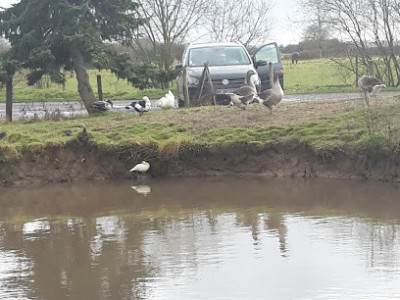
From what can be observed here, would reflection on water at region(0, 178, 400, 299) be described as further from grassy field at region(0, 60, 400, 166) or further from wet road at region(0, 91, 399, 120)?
wet road at region(0, 91, 399, 120)

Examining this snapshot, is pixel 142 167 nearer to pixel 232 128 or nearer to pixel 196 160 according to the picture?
pixel 196 160

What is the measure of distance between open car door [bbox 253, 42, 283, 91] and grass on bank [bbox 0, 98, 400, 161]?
3.60m

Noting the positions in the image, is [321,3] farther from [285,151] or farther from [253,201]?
[253,201]

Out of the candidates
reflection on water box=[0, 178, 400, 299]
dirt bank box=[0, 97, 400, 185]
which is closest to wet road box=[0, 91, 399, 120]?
dirt bank box=[0, 97, 400, 185]

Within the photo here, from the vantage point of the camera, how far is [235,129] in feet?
52.8

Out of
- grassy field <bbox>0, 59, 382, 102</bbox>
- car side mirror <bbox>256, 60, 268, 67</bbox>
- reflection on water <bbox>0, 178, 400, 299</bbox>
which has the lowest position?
reflection on water <bbox>0, 178, 400, 299</bbox>

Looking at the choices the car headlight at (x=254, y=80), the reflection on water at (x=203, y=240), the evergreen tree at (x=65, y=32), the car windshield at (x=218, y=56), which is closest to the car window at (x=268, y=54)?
the car windshield at (x=218, y=56)

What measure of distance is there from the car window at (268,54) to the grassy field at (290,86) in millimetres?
6410

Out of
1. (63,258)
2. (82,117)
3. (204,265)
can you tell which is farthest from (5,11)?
(204,265)

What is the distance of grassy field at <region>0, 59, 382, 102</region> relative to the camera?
3088 cm

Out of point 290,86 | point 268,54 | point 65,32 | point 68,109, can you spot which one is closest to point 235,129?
point 65,32

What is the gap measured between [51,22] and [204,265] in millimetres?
13258

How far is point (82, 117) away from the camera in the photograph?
19734 millimetres

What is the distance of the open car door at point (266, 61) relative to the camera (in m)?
21.5
